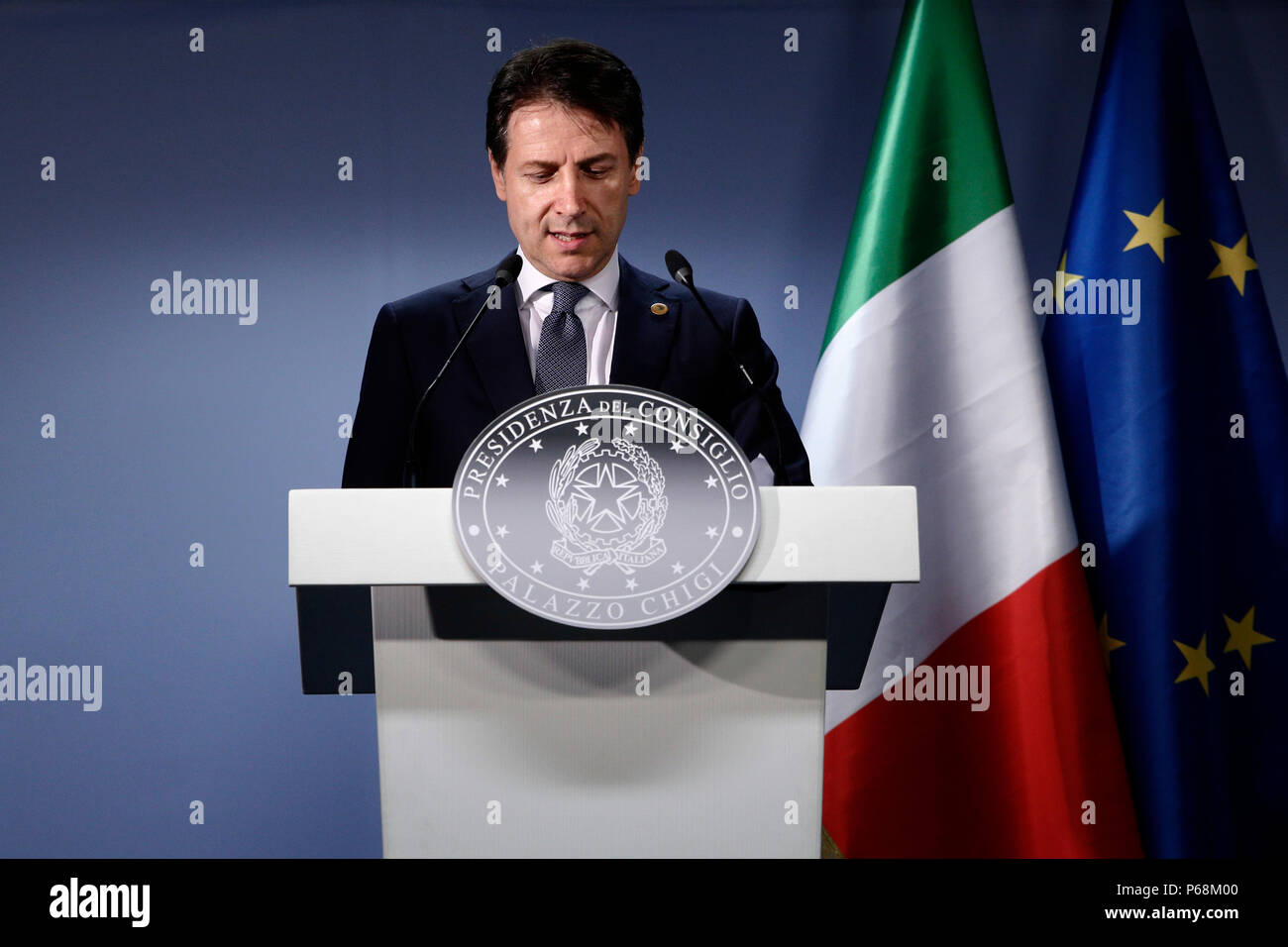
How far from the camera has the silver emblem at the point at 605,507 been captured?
1.08 meters

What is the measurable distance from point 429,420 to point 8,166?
70.8 inches

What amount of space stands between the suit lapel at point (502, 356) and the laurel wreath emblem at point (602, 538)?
0.53 m

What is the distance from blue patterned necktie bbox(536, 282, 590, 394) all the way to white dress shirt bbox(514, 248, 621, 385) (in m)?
0.04

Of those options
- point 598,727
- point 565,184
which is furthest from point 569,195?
point 598,727

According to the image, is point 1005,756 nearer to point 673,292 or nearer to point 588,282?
point 673,292

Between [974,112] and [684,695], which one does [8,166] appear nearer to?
[974,112]

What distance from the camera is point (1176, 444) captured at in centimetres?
234

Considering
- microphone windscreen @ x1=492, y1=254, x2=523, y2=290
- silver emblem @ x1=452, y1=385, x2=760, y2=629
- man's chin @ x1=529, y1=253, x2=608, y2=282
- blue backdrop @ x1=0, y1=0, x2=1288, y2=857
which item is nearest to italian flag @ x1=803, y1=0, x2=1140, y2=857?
blue backdrop @ x1=0, y1=0, x2=1288, y2=857

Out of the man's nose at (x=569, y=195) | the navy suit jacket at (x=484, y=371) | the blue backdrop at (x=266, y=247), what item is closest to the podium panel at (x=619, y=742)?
the navy suit jacket at (x=484, y=371)

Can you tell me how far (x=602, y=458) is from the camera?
113cm

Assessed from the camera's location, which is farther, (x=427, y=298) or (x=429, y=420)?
(x=427, y=298)

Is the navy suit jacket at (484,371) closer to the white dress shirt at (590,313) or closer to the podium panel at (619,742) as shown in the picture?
the white dress shirt at (590,313)

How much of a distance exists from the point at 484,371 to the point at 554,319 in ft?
0.41
